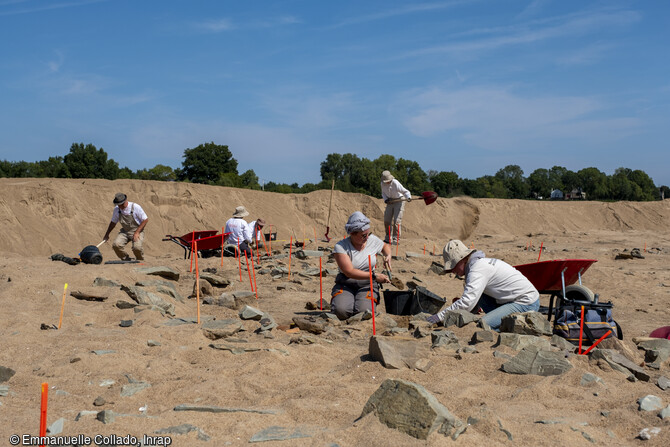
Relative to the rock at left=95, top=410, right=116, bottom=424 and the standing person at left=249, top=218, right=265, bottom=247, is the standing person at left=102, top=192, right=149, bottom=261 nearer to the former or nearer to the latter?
the standing person at left=249, top=218, right=265, bottom=247

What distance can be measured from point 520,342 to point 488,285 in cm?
125

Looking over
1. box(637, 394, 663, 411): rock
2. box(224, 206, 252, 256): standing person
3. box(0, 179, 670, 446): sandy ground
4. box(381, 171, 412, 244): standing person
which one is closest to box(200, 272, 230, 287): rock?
box(0, 179, 670, 446): sandy ground

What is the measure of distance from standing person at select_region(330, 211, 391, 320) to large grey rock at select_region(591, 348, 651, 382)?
2381mm

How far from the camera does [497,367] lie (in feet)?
14.4

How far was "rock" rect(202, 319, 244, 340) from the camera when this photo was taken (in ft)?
18.1

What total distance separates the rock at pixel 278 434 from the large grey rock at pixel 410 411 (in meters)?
0.39

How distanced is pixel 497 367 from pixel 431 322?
4.90 ft

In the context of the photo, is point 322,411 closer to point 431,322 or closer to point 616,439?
point 616,439

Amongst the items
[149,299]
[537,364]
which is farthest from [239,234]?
[537,364]

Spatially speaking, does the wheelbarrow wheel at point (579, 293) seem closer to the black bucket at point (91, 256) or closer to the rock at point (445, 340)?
the rock at point (445, 340)

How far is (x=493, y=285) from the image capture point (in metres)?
6.05

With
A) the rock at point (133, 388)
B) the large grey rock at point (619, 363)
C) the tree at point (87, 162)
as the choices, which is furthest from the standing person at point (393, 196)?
the tree at point (87, 162)

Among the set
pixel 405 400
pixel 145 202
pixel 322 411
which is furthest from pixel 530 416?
pixel 145 202

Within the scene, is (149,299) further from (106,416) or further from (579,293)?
(579,293)
